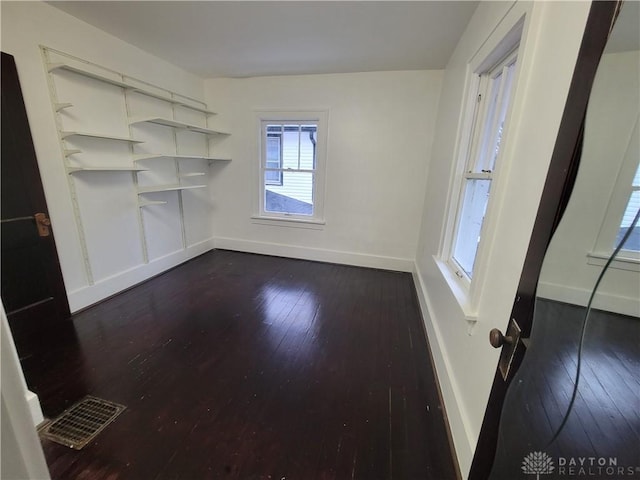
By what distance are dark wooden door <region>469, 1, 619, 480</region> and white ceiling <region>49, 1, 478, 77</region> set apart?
1851 millimetres

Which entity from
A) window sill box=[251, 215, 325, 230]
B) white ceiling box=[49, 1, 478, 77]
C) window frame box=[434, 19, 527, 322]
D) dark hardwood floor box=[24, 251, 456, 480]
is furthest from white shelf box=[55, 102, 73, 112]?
window frame box=[434, 19, 527, 322]

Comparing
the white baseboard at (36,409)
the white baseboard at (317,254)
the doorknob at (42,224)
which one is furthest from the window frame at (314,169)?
the white baseboard at (36,409)

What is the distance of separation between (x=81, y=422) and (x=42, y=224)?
163 centimetres

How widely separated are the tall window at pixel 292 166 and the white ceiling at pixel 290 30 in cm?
77

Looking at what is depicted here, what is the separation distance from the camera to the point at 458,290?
1736 millimetres

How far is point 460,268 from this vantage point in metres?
1.95

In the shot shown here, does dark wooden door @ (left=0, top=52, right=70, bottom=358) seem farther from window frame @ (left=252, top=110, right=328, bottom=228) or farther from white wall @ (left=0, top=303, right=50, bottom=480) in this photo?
window frame @ (left=252, top=110, right=328, bottom=228)

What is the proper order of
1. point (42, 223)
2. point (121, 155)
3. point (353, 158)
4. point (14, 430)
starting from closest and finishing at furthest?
point (14, 430), point (42, 223), point (121, 155), point (353, 158)

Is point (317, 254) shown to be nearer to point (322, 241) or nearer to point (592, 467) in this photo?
point (322, 241)

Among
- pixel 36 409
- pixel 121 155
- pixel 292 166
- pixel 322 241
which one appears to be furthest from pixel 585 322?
pixel 292 166

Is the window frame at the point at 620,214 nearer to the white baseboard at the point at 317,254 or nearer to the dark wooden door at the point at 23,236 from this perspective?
the dark wooden door at the point at 23,236

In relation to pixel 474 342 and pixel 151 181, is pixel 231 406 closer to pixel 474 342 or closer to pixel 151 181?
pixel 474 342

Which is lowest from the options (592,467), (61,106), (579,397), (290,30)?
(592,467)

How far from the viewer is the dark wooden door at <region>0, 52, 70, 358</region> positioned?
1.92 meters
